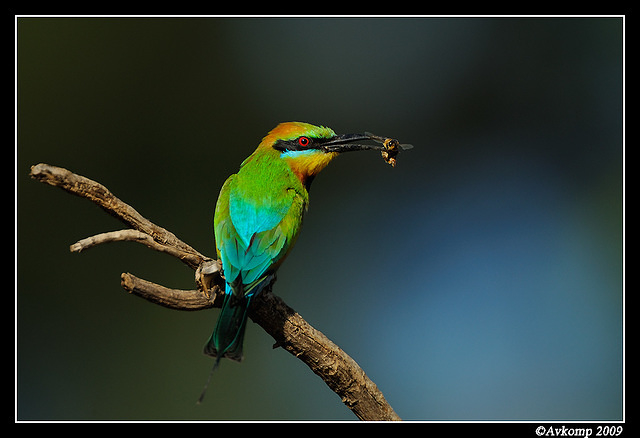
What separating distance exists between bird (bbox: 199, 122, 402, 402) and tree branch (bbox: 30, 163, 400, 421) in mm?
75

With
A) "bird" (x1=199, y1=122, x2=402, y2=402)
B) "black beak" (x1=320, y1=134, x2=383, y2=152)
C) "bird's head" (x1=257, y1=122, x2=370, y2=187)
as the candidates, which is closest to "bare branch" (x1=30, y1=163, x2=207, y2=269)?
"bird" (x1=199, y1=122, x2=402, y2=402)

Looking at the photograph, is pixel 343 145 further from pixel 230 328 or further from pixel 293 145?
pixel 230 328

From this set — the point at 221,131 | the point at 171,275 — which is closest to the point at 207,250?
the point at 171,275

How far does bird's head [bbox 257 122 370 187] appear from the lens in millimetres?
2871

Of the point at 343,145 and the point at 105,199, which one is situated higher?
the point at 343,145

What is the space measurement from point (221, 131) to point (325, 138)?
2443 mm

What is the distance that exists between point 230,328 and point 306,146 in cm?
97

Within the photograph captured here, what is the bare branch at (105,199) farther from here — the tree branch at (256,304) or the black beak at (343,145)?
the black beak at (343,145)

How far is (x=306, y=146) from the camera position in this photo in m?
2.90

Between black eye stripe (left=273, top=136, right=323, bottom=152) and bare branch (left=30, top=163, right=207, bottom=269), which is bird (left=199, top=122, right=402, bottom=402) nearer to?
black eye stripe (left=273, top=136, right=323, bottom=152)

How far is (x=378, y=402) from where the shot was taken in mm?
2391

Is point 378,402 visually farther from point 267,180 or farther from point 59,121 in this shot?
point 59,121

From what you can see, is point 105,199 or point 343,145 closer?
point 105,199

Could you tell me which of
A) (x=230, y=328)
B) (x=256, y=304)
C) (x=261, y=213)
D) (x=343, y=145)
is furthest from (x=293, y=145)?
(x=230, y=328)
